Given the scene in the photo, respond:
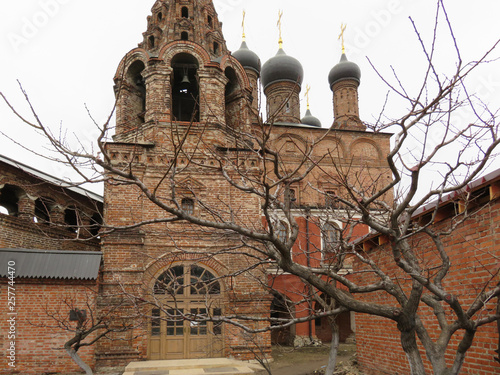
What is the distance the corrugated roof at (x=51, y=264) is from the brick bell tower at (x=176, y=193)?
21.7 inches

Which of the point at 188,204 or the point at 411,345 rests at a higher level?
the point at 188,204

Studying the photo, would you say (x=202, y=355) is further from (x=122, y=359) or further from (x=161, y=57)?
(x=161, y=57)

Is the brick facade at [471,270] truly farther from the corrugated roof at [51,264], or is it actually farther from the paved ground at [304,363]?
the corrugated roof at [51,264]

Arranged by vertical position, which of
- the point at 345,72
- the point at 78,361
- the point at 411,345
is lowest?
the point at 78,361

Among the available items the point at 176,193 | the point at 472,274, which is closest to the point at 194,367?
the point at 176,193

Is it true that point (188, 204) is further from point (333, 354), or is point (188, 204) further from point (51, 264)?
point (333, 354)

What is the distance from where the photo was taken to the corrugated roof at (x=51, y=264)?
37.1 feet

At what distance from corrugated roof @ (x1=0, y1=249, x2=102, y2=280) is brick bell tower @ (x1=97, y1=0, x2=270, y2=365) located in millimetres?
551

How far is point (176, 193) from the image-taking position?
12.9 metres

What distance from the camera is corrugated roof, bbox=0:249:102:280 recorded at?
11320mm

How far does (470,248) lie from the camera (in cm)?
659

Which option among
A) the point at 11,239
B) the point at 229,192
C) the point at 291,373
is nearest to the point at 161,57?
the point at 229,192

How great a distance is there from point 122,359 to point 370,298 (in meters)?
6.47

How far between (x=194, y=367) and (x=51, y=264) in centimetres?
450
